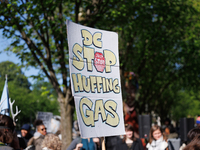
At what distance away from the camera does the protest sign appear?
12.8 ft

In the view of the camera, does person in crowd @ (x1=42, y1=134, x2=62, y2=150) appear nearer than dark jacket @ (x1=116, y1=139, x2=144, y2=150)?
Yes

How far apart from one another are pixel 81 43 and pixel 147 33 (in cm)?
1175

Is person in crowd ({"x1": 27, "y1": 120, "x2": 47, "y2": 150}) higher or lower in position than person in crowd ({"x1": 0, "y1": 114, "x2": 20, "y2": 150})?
lower

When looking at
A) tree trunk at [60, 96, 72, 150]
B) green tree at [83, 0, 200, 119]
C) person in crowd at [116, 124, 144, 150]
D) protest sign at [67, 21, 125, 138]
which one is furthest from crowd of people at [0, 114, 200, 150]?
Result: green tree at [83, 0, 200, 119]

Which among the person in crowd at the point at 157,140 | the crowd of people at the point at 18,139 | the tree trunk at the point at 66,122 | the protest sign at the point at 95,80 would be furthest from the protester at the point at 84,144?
the tree trunk at the point at 66,122

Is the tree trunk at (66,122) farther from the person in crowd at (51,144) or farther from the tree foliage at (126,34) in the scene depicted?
the person in crowd at (51,144)

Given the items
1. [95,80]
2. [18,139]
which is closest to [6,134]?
[18,139]

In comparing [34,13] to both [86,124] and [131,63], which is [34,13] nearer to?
[86,124]

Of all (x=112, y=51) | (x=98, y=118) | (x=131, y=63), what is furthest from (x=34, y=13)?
(x=131, y=63)

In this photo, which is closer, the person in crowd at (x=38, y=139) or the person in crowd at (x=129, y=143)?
the person in crowd at (x=38, y=139)

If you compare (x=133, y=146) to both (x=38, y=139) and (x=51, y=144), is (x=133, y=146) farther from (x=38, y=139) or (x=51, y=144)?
(x=51, y=144)

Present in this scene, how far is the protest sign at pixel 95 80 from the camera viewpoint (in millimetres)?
3887

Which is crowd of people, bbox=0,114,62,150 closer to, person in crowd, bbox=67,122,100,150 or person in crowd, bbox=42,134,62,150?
person in crowd, bbox=42,134,62,150

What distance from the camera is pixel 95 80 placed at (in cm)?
418
